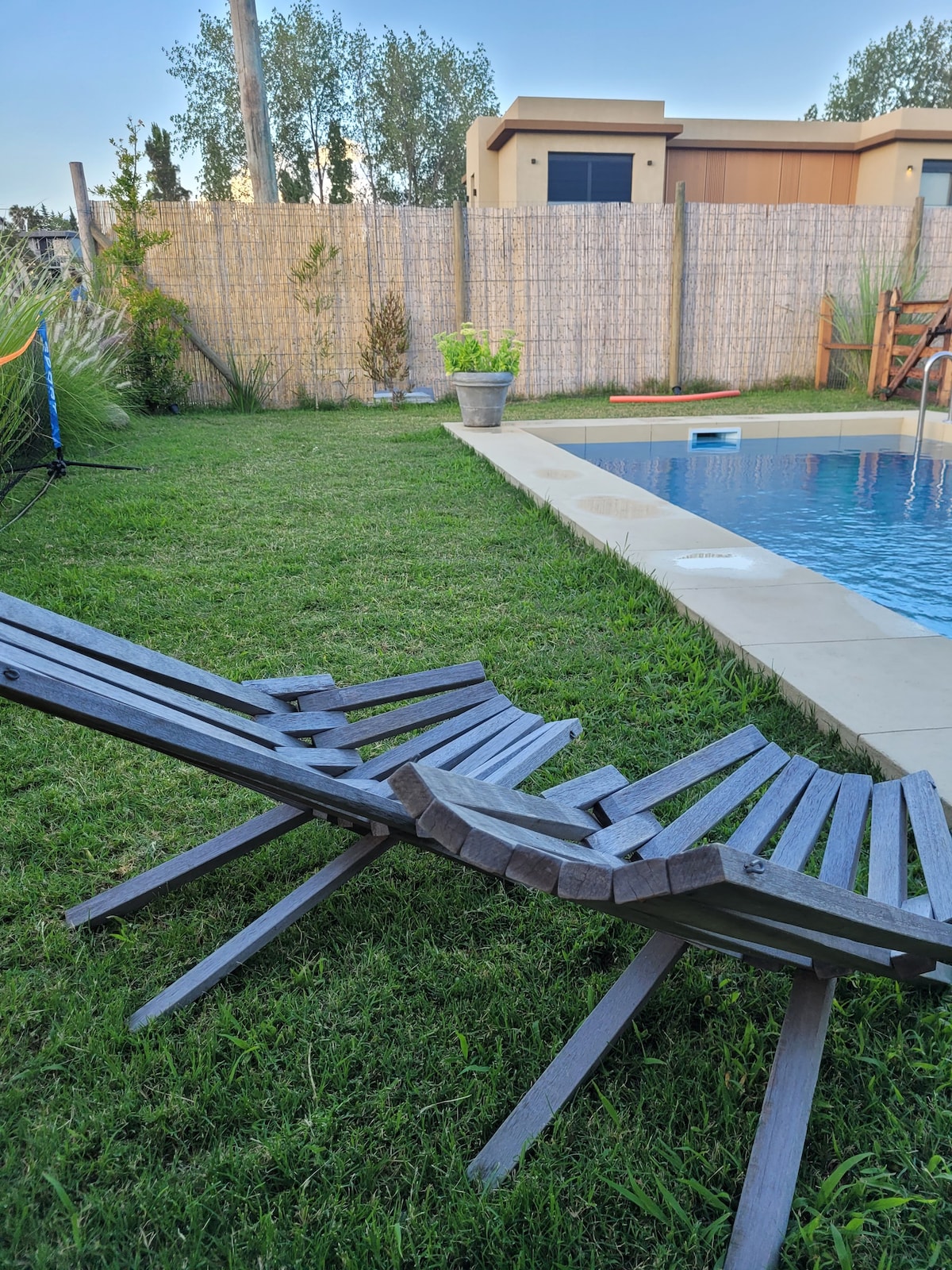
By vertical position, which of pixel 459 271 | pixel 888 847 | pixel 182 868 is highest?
pixel 459 271

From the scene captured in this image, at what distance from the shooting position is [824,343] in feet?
36.1

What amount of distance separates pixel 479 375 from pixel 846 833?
6.68 m

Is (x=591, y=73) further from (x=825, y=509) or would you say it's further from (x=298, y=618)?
(x=298, y=618)

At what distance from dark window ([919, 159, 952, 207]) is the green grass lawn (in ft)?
68.0

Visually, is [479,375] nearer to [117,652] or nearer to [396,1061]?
[117,652]

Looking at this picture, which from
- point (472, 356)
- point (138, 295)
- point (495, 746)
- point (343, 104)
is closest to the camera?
point (495, 746)

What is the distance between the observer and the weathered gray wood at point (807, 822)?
1.31 metres

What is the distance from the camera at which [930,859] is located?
1362 mm

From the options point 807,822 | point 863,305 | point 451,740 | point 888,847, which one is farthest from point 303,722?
point 863,305

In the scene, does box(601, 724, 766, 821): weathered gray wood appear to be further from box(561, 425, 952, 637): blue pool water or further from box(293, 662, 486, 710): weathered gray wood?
box(561, 425, 952, 637): blue pool water

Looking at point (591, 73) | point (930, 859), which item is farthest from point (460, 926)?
point (591, 73)

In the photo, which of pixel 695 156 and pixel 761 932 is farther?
pixel 695 156

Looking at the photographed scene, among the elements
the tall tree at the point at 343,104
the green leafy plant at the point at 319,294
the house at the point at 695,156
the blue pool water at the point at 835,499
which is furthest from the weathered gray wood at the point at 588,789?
the tall tree at the point at 343,104

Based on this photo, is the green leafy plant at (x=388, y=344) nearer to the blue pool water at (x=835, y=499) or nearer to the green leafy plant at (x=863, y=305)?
the blue pool water at (x=835, y=499)
